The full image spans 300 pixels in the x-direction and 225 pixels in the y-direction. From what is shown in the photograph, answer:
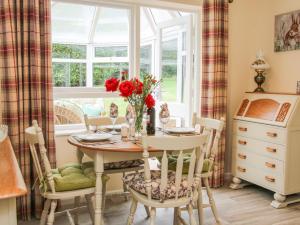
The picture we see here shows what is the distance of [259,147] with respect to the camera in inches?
137

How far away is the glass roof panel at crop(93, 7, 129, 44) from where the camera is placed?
3498 mm

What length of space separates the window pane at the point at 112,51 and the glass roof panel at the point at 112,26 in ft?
0.25

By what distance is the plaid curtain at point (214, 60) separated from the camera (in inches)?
145

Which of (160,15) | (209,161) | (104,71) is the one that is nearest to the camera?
(209,161)

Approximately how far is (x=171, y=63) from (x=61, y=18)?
4.96ft

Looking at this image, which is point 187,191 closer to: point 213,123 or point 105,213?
point 213,123

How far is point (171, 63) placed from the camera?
4.18 meters

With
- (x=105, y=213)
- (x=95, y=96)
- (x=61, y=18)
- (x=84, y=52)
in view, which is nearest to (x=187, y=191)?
(x=105, y=213)

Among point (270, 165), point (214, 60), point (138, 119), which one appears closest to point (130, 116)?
point (138, 119)

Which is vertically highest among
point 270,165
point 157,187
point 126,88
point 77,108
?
point 126,88

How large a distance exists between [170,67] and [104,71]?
998mm

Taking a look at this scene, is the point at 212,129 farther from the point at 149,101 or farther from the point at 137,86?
the point at 137,86

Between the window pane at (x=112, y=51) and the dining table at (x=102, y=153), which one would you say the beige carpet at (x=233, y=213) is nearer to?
the dining table at (x=102, y=153)

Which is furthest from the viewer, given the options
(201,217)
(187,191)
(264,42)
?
(264,42)
